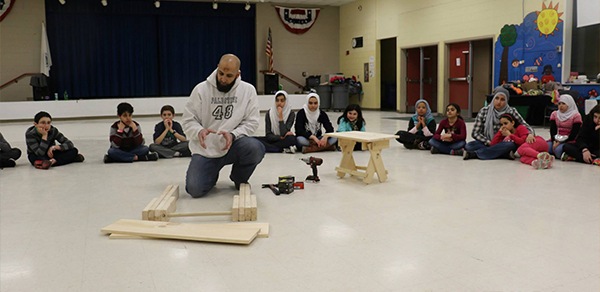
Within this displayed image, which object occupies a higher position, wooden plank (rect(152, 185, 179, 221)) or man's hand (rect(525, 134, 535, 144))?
man's hand (rect(525, 134, 535, 144))

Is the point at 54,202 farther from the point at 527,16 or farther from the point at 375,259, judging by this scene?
the point at 527,16

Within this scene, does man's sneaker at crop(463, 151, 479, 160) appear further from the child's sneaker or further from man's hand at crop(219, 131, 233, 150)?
man's hand at crop(219, 131, 233, 150)

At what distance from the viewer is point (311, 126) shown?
6996mm

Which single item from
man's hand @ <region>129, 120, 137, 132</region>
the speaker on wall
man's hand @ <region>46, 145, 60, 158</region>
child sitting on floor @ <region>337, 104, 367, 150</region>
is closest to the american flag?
the speaker on wall

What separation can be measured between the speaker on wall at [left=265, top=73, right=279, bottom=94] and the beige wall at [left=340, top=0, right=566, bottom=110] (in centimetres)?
265

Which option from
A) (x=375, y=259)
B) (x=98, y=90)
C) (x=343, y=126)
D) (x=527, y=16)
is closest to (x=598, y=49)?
(x=527, y=16)

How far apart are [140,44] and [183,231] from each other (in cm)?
1376

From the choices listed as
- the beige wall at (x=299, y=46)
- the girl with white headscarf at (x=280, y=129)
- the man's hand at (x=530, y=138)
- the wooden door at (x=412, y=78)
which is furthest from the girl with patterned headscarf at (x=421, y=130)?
the beige wall at (x=299, y=46)

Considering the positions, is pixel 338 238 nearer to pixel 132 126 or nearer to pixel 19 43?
pixel 132 126

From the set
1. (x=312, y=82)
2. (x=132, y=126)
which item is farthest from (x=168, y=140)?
(x=312, y=82)

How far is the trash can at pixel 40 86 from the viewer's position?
45.1 ft

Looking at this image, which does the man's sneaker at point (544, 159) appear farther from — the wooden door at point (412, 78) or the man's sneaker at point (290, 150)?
the wooden door at point (412, 78)

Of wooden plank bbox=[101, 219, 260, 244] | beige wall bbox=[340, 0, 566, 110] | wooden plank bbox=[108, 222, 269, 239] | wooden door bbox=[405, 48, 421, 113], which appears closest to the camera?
wooden plank bbox=[101, 219, 260, 244]

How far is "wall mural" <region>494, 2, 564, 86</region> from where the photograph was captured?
984cm
